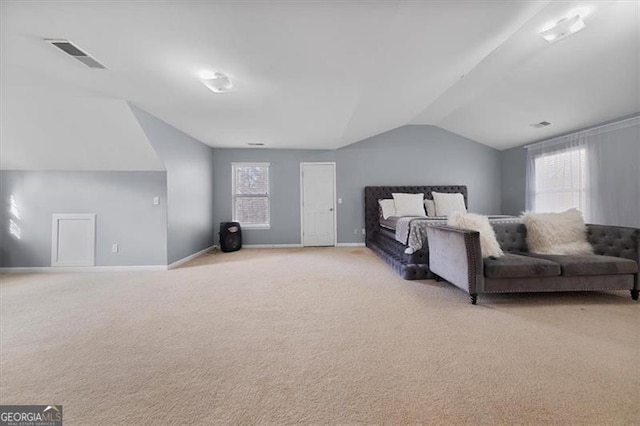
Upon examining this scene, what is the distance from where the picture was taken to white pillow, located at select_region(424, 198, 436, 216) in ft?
16.9

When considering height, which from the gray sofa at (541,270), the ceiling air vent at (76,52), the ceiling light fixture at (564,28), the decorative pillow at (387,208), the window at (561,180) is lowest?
the gray sofa at (541,270)

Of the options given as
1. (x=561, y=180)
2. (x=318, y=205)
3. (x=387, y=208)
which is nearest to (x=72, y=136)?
(x=318, y=205)

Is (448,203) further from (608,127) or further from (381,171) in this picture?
(608,127)

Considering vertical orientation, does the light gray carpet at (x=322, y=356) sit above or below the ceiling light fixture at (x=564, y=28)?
below

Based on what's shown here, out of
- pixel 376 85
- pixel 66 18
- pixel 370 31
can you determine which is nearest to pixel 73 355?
pixel 66 18

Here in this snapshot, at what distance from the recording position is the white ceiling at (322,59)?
1.69 meters

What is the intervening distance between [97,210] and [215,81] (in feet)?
9.98

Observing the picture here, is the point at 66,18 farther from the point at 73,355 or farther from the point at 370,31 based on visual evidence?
the point at 73,355

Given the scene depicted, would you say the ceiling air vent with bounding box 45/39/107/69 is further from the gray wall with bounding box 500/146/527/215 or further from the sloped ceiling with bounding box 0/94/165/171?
the gray wall with bounding box 500/146/527/215

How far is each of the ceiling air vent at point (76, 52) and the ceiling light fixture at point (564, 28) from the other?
13.5 feet

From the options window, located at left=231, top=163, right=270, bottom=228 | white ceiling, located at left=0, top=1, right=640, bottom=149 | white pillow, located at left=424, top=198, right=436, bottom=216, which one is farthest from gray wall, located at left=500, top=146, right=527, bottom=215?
window, located at left=231, top=163, right=270, bottom=228

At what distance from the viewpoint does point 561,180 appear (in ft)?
14.4

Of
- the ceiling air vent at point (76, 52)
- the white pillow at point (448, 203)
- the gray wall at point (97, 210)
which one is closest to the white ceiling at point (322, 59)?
the ceiling air vent at point (76, 52)

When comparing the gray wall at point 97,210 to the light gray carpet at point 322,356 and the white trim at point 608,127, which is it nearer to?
the light gray carpet at point 322,356
